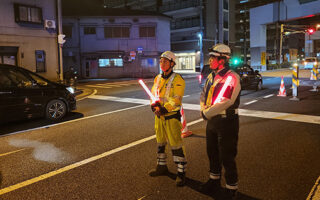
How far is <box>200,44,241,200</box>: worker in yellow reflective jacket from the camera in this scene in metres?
3.42

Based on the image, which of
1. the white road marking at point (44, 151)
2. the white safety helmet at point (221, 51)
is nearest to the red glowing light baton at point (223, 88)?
the white safety helmet at point (221, 51)

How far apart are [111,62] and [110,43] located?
7.95 ft

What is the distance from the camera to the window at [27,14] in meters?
22.3

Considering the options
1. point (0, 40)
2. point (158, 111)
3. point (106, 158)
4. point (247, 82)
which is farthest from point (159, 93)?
point (0, 40)

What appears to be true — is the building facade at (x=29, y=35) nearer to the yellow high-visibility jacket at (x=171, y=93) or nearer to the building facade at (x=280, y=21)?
the yellow high-visibility jacket at (x=171, y=93)

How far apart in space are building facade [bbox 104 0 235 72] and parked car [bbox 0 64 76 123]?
129 feet

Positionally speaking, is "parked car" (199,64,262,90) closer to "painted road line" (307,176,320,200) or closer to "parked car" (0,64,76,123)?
"parked car" (0,64,76,123)

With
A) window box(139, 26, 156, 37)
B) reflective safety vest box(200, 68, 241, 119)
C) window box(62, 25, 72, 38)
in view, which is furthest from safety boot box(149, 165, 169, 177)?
window box(139, 26, 156, 37)

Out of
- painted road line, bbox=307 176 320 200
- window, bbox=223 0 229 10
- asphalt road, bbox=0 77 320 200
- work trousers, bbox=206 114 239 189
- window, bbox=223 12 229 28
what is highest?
window, bbox=223 0 229 10

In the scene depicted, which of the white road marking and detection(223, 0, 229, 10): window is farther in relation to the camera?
detection(223, 0, 229, 10): window

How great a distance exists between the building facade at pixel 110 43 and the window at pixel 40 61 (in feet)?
33.2

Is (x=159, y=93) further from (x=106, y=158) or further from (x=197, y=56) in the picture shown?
(x=197, y=56)

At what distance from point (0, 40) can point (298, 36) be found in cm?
6611

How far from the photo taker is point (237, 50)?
59.0 m
